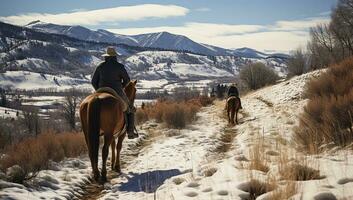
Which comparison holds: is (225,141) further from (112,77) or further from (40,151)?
(40,151)

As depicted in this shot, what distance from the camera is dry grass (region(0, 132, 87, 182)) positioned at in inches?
282

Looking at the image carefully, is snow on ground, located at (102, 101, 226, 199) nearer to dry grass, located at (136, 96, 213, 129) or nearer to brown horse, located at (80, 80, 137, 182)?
brown horse, located at (80, 80, 137, 182)

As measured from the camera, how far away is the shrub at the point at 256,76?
57.9m

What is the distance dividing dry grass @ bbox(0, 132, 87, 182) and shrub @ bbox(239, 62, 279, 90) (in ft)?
163

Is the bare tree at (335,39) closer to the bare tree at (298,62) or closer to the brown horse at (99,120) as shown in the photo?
the bare tree at (298,62)

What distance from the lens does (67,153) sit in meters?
9.70

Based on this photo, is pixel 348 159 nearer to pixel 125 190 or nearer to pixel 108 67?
pixel 125 190

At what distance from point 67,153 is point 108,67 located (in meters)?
2.79

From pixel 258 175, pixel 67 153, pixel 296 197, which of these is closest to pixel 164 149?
pixel 67 153

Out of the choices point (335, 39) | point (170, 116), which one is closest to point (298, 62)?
point (335, 39)

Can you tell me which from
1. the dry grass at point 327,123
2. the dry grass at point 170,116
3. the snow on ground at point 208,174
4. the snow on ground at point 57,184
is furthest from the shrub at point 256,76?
the snow on ground at point 57,184

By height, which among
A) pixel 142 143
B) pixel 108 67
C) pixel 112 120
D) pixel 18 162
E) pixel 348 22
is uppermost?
pixel 348 22

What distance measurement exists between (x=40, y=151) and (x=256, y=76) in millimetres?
53645

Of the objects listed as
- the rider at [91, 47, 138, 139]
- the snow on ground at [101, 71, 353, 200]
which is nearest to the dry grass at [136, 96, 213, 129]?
the snow on ground at [101, 71, 353, 200]
